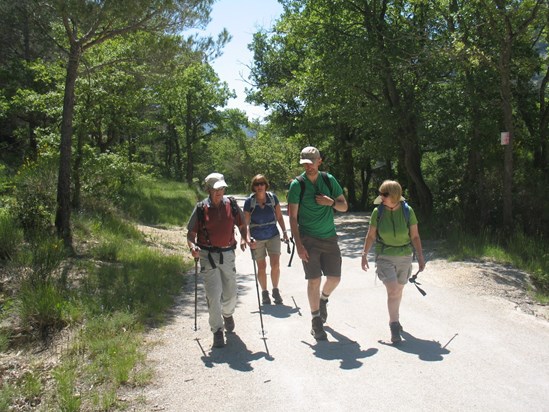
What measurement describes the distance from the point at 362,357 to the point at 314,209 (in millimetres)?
1657

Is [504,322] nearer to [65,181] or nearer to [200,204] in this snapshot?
[200,204]

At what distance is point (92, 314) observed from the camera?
6.43 m

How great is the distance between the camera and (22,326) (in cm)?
619

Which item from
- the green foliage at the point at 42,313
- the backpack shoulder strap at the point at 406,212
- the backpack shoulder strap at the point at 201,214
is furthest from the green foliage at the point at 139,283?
the backpack shoulder strap at the point at 406,212

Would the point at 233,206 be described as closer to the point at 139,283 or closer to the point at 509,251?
the point at 139,283

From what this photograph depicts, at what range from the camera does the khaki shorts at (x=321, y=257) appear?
18.6 feet

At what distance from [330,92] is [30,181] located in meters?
10.1

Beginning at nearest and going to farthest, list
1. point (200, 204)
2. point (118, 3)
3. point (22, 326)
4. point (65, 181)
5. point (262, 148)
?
point (200, 204) → point (22, 326) → point (118, 3) → point (65, 181) → point (262, 148)

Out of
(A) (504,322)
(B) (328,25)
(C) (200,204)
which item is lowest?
(A) (504,322)

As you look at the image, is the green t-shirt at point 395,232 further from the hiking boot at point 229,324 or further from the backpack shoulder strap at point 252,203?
the backpack shoulder strap at point 252,203

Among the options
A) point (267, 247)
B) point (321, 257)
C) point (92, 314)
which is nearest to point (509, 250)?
point (267, 247)

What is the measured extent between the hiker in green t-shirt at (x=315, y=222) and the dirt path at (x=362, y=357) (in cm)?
68

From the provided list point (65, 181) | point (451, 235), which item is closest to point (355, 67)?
point (451, 235)

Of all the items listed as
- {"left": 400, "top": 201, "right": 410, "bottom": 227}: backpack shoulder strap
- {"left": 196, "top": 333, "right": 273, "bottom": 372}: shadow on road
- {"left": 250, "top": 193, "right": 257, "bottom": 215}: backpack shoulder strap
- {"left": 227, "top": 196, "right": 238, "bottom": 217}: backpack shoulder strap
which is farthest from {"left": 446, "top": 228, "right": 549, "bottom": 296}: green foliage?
{"left": 227, "top": 196, "right": 238, "bottom": 217}: backpack shoulder strap
